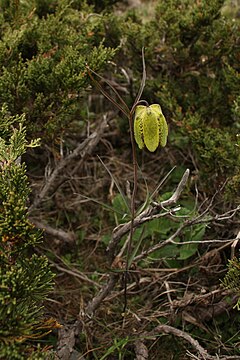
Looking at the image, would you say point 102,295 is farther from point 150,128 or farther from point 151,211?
point 150,128

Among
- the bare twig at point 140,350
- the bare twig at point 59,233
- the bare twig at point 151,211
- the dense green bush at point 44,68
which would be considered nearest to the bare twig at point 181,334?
the bare twig at point 140,350

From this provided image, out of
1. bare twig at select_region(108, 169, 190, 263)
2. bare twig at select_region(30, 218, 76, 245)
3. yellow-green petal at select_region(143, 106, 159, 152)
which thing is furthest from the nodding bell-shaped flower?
bare twig at select_region(30, 218, 76, 245)

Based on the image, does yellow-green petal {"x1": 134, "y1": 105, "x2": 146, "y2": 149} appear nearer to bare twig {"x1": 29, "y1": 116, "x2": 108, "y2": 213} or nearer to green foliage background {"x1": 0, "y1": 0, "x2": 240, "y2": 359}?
green foliage background {"x1": 0, "y1": 0, "x2": 240, "y2": 359}

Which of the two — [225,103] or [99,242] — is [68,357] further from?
[225,103]

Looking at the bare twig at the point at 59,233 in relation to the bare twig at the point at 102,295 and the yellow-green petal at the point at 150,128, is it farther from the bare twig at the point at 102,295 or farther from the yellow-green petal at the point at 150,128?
the yellow-green petal at the point at 150,128

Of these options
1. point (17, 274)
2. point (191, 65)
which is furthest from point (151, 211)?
point (191, 65)

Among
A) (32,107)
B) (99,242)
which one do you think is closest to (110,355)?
(99,242)

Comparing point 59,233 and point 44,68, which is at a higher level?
point 44,68

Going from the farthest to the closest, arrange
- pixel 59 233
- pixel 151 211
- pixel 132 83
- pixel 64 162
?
1. pixel 132 83
2. pixel 59 233
3. pixel 64 162
4. pixel 151 211
